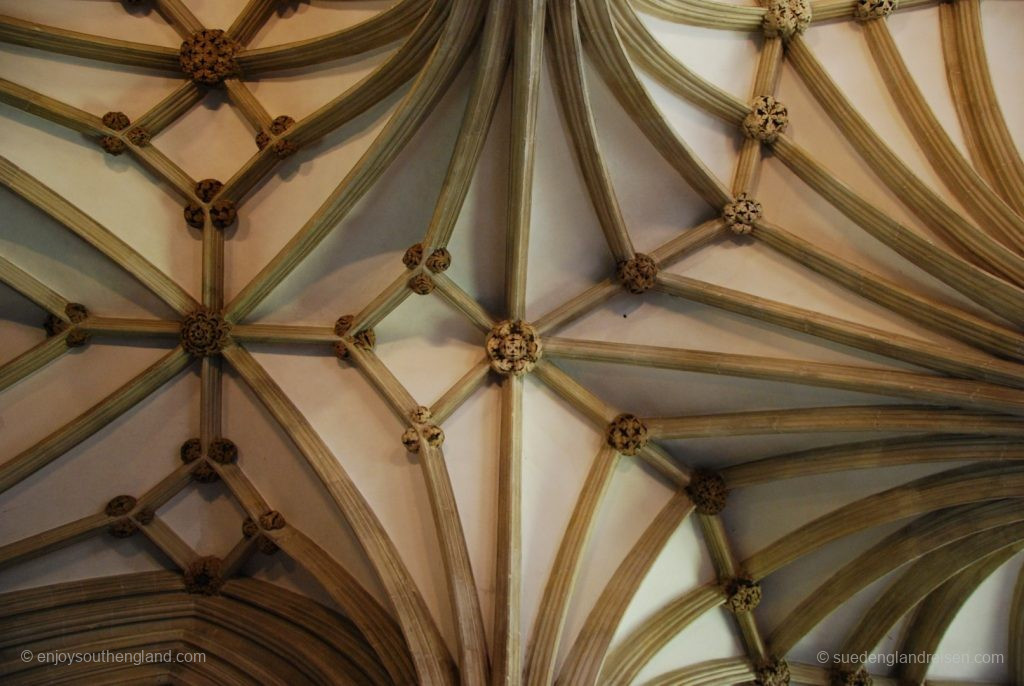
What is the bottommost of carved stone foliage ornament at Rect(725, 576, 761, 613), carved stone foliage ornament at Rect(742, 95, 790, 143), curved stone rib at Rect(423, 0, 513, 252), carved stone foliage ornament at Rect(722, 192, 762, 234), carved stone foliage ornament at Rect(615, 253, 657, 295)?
carved stone foliage ornament at Rect(725, 576, 761, 613)

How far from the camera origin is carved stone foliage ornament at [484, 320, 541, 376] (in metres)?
9.91

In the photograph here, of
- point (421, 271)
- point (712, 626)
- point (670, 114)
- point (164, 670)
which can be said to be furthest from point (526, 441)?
point (164, 670)

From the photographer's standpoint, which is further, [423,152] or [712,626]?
[712,626]

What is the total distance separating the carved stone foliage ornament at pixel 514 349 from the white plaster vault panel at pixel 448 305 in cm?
33

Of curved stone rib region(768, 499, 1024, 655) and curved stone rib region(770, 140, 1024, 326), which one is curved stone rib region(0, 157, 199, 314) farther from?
curved stone rib region(768, 499, 1024, 655)

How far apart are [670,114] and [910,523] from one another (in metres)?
5.30

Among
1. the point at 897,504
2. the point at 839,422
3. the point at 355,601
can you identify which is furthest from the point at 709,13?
the point at 355,601

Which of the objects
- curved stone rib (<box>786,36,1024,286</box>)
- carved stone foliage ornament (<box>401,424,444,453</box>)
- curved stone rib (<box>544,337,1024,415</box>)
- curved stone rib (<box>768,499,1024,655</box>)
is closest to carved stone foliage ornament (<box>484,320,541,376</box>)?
curved stone rib (<box>544,337,1024,415</box>)

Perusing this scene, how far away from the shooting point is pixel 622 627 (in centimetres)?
987

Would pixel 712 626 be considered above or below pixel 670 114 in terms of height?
below

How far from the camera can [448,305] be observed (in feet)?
33.3

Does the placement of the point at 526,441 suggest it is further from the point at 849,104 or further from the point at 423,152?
the point at 849,104

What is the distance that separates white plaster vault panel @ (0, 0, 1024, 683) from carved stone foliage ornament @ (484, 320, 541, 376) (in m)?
0.33

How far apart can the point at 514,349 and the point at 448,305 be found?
95cm
